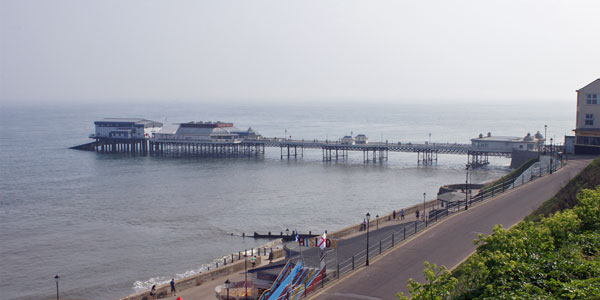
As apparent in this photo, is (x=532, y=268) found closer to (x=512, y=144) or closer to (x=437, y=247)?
(x=437, y=247)

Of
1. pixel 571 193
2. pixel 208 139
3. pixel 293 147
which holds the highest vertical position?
pixel 208 139

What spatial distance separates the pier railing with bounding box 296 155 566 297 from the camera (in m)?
22.8

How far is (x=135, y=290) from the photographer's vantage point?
3209cm

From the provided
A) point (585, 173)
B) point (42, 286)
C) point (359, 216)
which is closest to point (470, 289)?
point (585, 173)

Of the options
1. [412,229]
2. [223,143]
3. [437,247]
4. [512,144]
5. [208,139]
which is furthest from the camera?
[208,139]

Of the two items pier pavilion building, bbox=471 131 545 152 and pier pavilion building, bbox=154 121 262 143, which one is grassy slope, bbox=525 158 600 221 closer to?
pier pavilion building, bbox=471 131 545 152

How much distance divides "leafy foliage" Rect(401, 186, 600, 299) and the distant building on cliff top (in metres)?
36.8

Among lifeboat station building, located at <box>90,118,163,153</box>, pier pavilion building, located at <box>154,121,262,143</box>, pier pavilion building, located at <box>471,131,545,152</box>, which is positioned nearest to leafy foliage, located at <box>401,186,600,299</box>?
pier pavilion building, located at <box>471,131,545,152</box>

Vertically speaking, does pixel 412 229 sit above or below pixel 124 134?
below

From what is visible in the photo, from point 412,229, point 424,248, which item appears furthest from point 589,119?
point 424,248

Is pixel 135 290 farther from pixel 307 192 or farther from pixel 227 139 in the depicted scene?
pixel 227 139

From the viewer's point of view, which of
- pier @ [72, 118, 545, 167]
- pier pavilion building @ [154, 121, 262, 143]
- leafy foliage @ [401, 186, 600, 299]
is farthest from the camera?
pier pavilion building @ [154, 121, 262, 143]

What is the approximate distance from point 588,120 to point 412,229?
2765cm

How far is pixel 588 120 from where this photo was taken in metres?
48.2
